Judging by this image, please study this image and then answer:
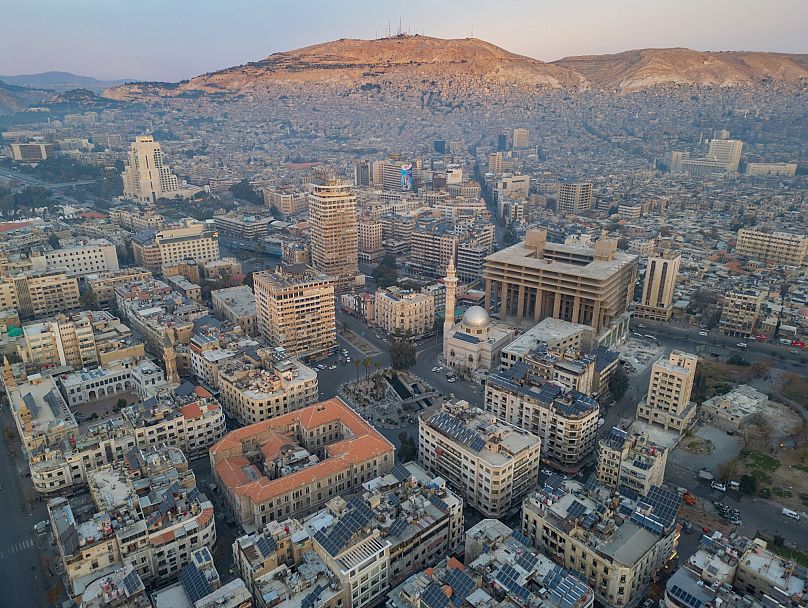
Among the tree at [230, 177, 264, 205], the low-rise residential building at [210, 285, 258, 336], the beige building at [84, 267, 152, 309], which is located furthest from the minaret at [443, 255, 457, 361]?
the tree at [230, 177, 264, 205]

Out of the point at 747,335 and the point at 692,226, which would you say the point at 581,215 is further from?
the point at 747,335

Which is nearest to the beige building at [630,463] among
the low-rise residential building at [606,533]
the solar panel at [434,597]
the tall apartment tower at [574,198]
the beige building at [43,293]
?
the low-rise residential building at [606,533]

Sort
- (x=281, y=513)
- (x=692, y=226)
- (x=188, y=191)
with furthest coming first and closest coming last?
(x=188, y=191) → (x=692, y=226) → (x=281, y=513)

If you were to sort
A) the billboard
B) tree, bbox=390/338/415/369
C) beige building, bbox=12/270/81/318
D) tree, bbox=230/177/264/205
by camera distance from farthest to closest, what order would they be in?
the billboard → tree, bbox=230/177/264/205 → beige building, bbox=12/270/81/318 → tree, bbox=390/338/415/369

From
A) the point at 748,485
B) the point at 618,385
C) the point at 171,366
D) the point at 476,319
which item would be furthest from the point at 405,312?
the point at 748,485

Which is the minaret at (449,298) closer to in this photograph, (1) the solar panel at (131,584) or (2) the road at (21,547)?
(1) the solar panel at (131,584)

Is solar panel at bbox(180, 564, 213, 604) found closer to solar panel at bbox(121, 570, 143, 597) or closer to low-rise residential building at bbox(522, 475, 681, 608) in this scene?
solar panel at bbox(121, 570, 143, 597)

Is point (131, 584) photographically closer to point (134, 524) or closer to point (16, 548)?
point (134, 524)

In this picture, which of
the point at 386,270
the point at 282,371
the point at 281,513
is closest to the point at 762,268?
the point at 386,270
